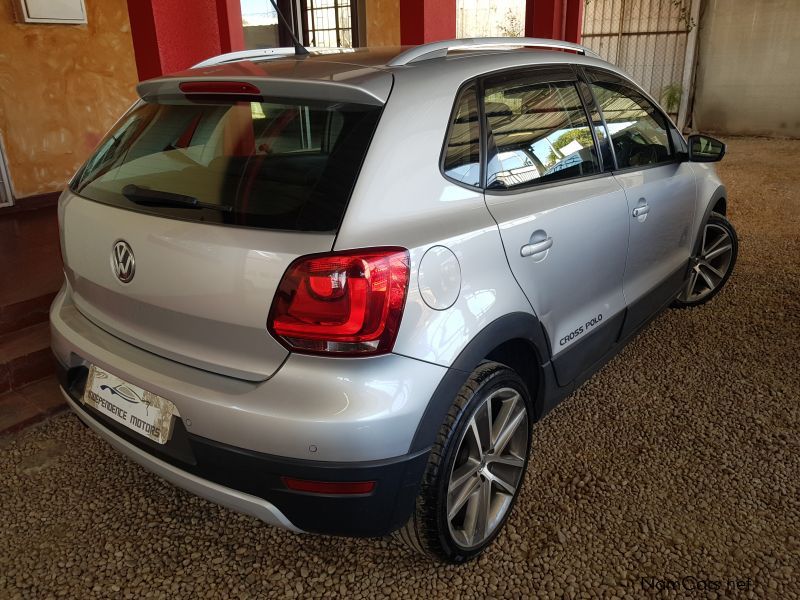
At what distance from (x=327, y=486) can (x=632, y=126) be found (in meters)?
2.25

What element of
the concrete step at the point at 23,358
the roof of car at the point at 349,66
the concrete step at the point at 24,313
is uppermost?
the roof of car at the point at 349,66

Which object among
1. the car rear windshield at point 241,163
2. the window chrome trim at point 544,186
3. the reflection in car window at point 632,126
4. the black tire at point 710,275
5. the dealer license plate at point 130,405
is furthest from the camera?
the black tire at point 710,275

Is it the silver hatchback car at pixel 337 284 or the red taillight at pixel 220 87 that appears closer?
the silver hatchback car at pixel 337 284

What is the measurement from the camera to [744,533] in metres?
2.18

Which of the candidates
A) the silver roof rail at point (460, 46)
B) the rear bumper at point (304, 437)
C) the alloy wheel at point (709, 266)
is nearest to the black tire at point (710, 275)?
the alloy wheel at point (709, 266)

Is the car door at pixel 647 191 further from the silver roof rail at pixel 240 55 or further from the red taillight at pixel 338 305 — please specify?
the red taillight at pixel 338 305

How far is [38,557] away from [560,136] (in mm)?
2301

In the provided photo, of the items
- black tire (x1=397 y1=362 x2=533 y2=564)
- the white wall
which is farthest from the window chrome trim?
the white wall

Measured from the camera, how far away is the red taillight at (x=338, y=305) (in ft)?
5.21

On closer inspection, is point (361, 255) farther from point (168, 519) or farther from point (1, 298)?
point (1, 298)

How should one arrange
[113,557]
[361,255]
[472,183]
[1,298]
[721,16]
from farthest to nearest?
[721,16] → [1,298] → [113,557] → [472,183] → [361,255]

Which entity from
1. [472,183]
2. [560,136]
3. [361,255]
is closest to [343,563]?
[361,255]

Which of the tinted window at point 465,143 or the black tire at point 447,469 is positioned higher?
the tinted window at point 465,143

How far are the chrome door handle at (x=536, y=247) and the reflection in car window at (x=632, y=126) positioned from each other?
2.77ft
